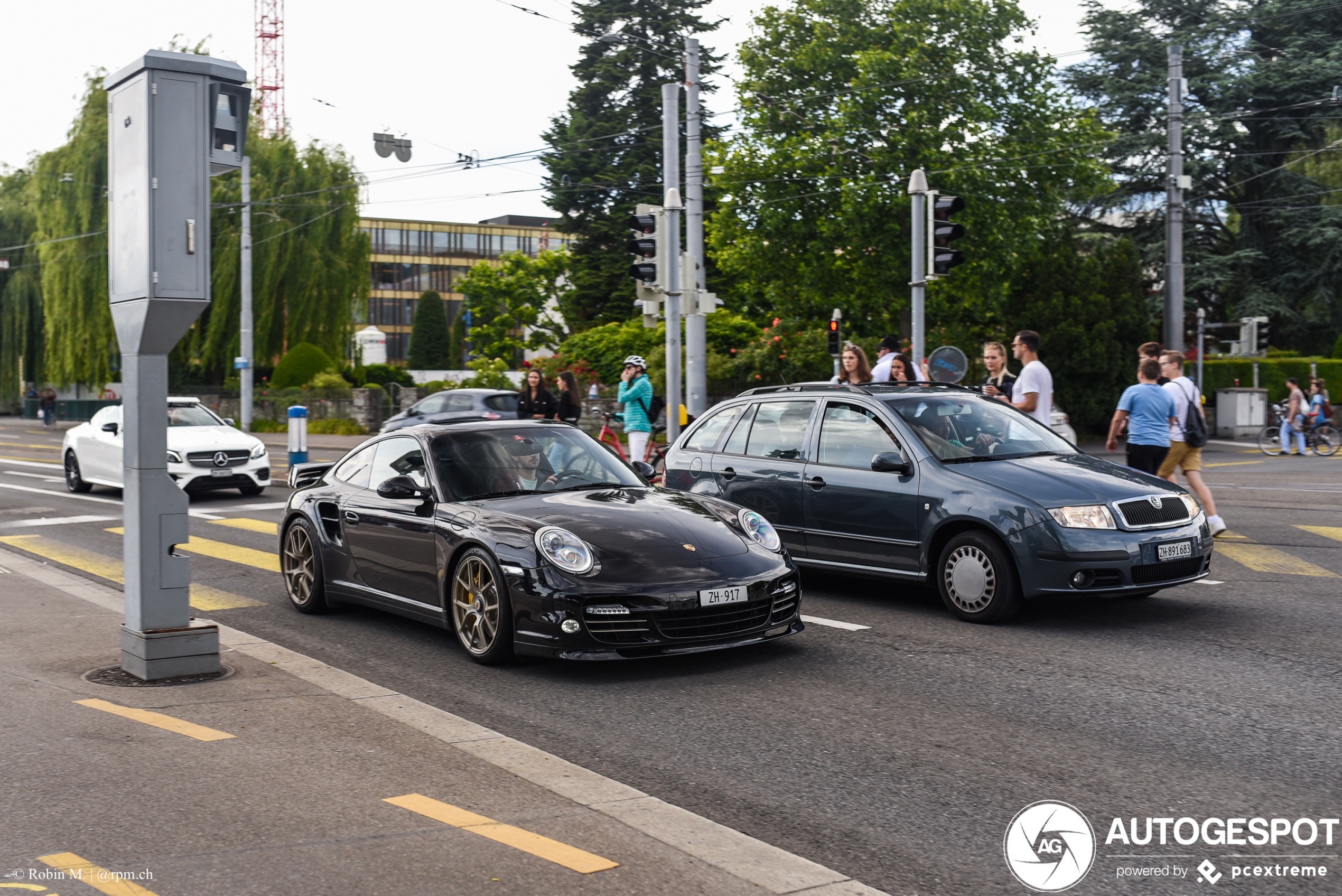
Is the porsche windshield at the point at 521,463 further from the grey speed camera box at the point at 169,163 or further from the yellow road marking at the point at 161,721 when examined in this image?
the yellow road marking at the point at 161,721

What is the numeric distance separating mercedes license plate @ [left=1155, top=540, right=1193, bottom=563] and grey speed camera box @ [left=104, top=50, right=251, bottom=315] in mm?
5678

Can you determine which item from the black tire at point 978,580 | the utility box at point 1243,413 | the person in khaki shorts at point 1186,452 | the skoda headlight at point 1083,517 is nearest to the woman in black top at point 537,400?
the person in khaki shorts at point 1186,452

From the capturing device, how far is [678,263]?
17.8m

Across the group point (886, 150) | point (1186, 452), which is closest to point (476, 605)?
point (1186, 452)

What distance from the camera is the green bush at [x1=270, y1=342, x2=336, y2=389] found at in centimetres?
4412

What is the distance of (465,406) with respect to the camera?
26.0 meters

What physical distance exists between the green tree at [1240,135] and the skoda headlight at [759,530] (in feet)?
124

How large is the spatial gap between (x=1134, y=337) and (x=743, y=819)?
33.6 meters

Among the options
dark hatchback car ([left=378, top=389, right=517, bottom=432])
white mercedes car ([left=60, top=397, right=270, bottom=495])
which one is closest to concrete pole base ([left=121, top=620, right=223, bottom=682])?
white mercedes car ([left=60, top=397, right=270, bottom=495])

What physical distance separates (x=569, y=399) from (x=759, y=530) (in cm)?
982

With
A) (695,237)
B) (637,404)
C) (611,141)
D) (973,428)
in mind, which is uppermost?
(611,141)

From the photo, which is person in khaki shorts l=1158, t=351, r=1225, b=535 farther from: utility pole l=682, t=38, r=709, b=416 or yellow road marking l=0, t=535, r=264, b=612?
yellow road marking l=0, t=535, r=264, b=612

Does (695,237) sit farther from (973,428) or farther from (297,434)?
(973,428)

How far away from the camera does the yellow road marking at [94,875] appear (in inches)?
142
